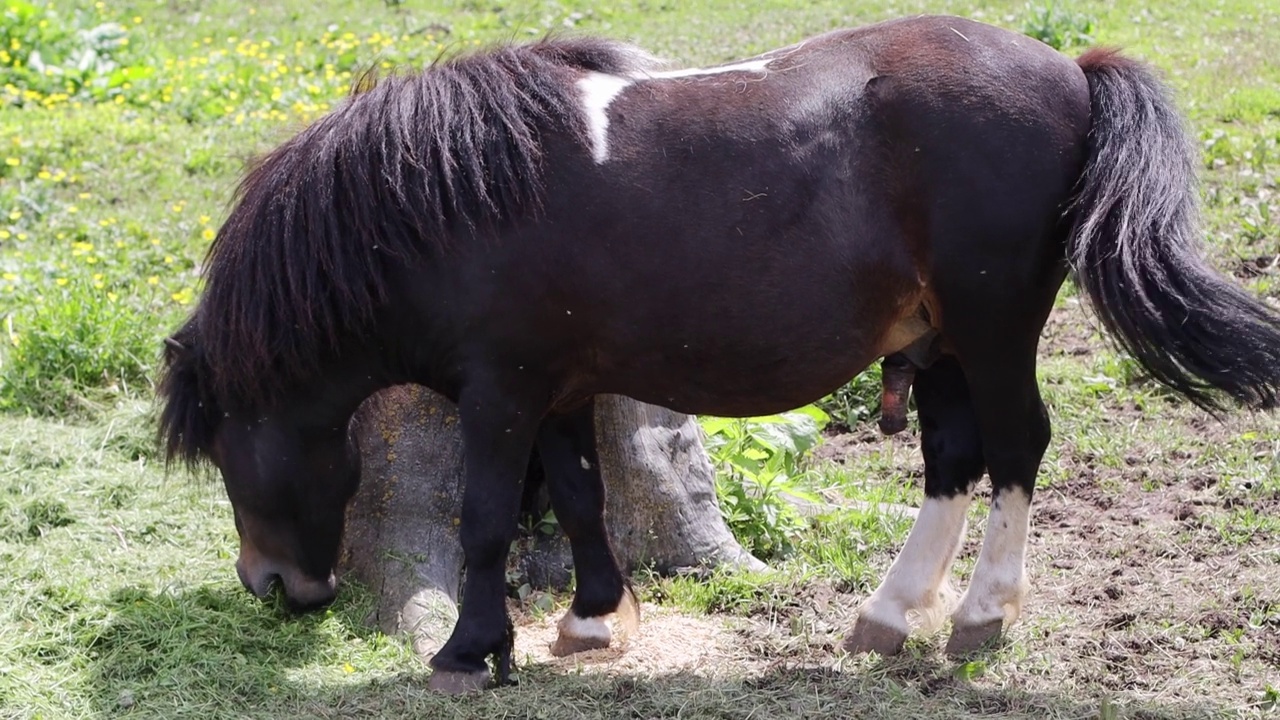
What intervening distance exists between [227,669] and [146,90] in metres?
6.76

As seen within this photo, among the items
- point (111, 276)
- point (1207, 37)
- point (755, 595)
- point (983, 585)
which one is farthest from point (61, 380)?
point (1207, 37)

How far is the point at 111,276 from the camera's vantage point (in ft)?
23.0

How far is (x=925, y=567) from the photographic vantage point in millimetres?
4105

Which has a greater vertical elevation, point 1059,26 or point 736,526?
point 1059,26

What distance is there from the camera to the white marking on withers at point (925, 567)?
13.4 feet

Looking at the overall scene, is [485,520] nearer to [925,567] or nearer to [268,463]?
[268,463]

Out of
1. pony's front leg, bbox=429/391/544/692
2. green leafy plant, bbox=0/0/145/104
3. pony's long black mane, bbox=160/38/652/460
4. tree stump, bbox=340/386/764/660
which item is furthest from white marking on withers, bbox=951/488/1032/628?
green leafy plant, bbox=0/0/145/104

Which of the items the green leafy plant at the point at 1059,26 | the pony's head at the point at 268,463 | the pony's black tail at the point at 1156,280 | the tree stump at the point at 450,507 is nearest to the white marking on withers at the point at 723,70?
the pony's black tail at the point at 1156,280

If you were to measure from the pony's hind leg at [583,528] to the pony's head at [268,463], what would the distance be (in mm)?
629

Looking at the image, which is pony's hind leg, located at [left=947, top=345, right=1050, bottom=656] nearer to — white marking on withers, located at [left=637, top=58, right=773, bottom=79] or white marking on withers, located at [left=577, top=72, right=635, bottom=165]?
white marking on withers, located at [left=637, top=58, right=773, bottom=79]

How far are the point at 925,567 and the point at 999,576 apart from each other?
0.25m

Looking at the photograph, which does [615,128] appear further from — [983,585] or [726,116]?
[983,585]

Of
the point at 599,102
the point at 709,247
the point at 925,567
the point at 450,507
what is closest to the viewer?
the point at 709,247

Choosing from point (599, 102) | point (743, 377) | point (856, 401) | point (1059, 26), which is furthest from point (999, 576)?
point (1059, 26)
